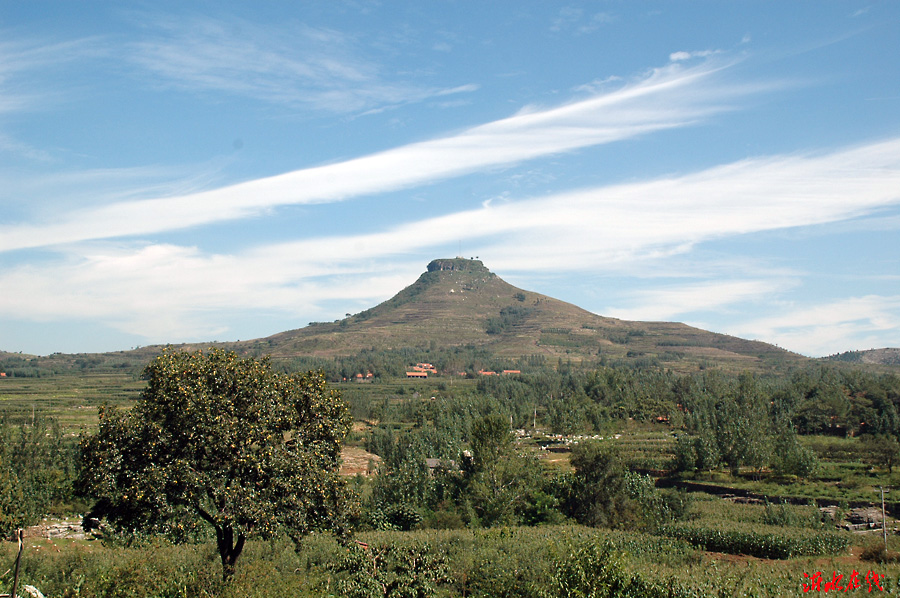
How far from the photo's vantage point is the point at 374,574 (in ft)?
63.4

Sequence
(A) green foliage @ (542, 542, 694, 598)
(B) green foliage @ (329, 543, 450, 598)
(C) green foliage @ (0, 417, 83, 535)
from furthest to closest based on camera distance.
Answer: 1. (C) green foliage @ (0, 417, 83, 535)
2. (B) green foliage @ (329, 543, 450, 598)
3. (A) green foliage @ (542, 542, 694, 598)

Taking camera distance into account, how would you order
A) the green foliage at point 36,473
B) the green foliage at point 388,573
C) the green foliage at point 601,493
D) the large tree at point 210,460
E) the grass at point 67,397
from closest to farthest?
the large tree at point 210,460 → the green foliage at point 388,573 → the green foliage at point 36,473 → the green foliage at point 601,493 → the grass at point 67,397

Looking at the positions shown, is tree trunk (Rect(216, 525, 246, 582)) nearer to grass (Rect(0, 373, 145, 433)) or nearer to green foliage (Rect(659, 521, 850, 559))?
green foliage (Rect(659, 521, 850, 559))

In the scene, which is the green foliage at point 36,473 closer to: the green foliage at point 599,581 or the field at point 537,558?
the field at point 537,558

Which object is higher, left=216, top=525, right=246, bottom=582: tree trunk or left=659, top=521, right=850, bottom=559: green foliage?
left=216, top=525, right=246, bottom=582: tree trunk

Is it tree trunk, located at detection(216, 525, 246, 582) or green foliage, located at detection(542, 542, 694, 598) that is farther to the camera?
tree trunk, located at detection(216, 525, 246, 582)

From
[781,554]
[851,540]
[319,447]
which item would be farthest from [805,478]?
[319,447]

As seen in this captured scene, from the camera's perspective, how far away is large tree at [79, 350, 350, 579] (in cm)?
1695

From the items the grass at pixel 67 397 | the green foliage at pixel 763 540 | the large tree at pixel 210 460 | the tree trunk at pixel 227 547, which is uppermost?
the large tree at pixel 210 460

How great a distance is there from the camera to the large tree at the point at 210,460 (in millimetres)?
16953

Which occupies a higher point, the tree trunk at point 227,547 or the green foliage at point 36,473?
the tree trunk at point 227,547

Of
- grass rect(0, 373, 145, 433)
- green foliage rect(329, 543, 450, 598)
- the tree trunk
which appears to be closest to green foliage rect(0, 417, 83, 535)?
grass rect(0, 373, 145, 433)

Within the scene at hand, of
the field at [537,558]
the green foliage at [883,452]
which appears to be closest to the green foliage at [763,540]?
the field at [537,558]

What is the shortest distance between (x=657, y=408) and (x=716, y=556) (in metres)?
89.0
